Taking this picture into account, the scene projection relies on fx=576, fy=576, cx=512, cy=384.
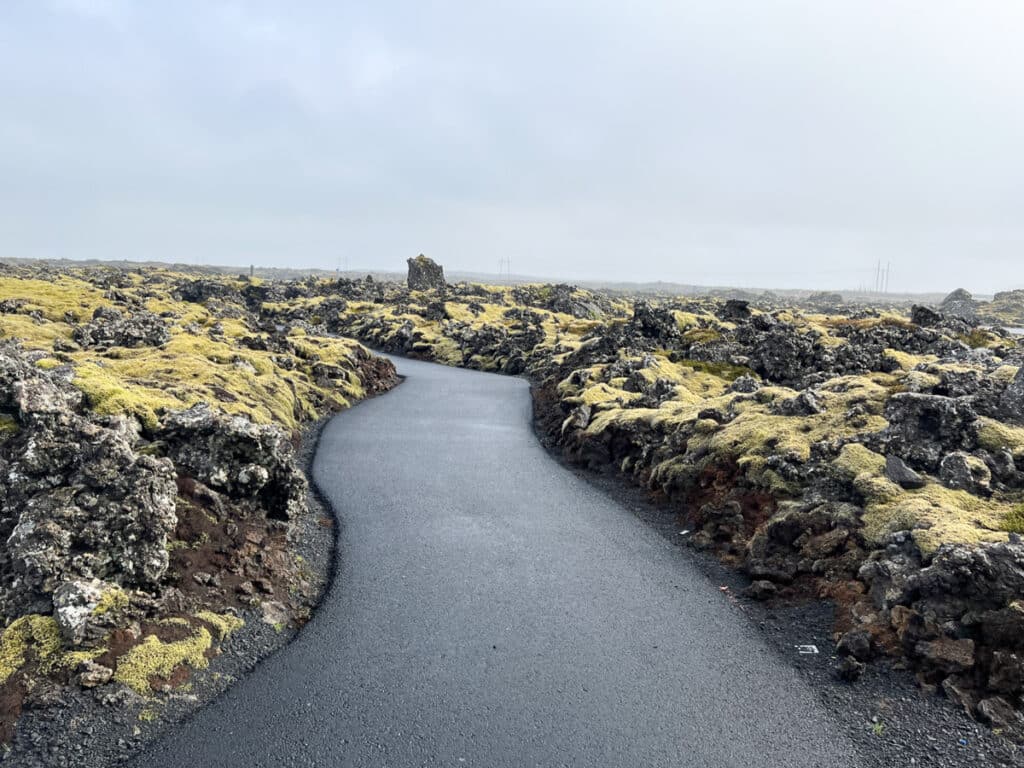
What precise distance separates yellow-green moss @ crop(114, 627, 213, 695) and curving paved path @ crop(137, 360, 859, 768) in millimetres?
1503

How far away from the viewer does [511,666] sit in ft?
47.0

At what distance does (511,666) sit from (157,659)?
836 cm

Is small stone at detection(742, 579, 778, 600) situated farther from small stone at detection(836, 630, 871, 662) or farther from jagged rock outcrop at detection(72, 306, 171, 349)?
jagged rock outcrop at detection(72, 306, 171, 349)

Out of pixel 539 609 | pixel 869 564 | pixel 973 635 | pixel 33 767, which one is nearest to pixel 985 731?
pixel 973 635

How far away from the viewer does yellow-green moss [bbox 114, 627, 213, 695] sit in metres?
12.9

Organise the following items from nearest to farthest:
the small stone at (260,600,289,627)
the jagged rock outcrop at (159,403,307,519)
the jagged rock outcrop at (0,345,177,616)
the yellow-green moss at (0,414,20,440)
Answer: the jagged rock outcrop at (0,345,177,616) → the small stone at (260,600,289,627) → the yellow-green moss at (0,414,20,440) → the jagged rock outcrop at (159,403,307,519)

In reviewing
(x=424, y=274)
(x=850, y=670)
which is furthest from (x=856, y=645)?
(x=424, y=274)

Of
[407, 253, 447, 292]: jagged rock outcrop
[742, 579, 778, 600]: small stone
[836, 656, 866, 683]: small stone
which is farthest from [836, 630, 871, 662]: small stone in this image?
[407, 253, 447, 292]: jagged rock outcrop

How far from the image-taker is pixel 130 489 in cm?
1686

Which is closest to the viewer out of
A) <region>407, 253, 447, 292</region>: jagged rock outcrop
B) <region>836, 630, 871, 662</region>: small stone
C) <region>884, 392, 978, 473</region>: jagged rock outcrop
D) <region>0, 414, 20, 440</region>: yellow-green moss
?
<region>836, 630, 871, 662</region>: small stone

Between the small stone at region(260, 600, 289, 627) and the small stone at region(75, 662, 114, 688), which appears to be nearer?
the small stone at region(75, 662, 114, 688)

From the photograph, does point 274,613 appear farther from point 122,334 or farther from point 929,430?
point 122,334

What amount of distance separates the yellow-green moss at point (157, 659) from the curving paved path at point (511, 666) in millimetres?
1503

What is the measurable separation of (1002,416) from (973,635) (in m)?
12.1
